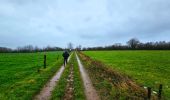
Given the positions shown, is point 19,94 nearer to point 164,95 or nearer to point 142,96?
point 142,96

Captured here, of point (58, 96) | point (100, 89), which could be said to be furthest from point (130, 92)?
point (58, 96)

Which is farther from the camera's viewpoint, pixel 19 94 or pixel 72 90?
pixel 72 90

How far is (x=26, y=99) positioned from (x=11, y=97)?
110 centimetres

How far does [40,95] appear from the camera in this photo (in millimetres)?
12711

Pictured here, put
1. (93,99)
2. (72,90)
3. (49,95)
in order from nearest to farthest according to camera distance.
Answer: (93,99) → (49,95) → (72,90)

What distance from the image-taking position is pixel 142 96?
39.7 feet

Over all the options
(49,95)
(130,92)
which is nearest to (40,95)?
(49,95)

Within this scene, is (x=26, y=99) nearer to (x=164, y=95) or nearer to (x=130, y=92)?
(x=130, y=92)

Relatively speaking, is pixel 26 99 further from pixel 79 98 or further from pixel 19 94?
pixel 79 98

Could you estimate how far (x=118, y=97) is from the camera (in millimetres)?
12070

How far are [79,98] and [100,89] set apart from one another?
2.72 meters

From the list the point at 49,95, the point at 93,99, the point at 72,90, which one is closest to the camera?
the point at 93,99

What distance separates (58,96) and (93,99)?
1.89 metres

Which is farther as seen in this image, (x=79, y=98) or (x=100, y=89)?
(x=100, y=89)
